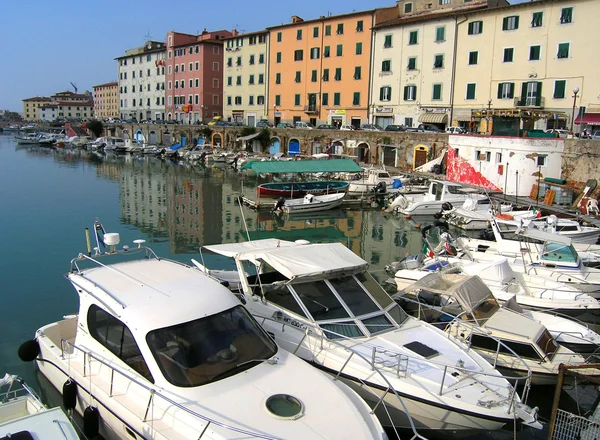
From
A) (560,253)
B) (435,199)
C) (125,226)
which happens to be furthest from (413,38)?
(560,253)

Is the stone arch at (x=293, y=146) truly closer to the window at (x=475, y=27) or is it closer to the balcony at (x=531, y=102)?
the window at (x=475, y=27)

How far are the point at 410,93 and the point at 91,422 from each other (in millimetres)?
45019

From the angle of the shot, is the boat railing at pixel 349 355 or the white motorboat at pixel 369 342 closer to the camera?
the white motorboat at pixel 369 342

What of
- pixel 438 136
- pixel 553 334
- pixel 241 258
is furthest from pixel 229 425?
pixel 438 136

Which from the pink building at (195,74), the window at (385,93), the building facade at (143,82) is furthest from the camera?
the building facade at (143,82)

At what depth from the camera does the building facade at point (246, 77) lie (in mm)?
63094

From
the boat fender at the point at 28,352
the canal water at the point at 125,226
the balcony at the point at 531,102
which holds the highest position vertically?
the balcony at the point at 531,102

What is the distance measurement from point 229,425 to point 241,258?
15.4 ft

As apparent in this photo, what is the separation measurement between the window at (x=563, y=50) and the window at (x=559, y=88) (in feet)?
5.66

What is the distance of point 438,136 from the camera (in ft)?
131

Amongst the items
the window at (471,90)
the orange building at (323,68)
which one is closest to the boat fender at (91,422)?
the window at (471,90)

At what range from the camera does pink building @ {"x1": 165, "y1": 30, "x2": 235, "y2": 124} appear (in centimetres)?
7244

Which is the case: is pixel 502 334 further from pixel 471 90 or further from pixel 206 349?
pixel 471 90

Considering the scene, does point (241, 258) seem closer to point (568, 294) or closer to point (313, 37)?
point (568, 294)
